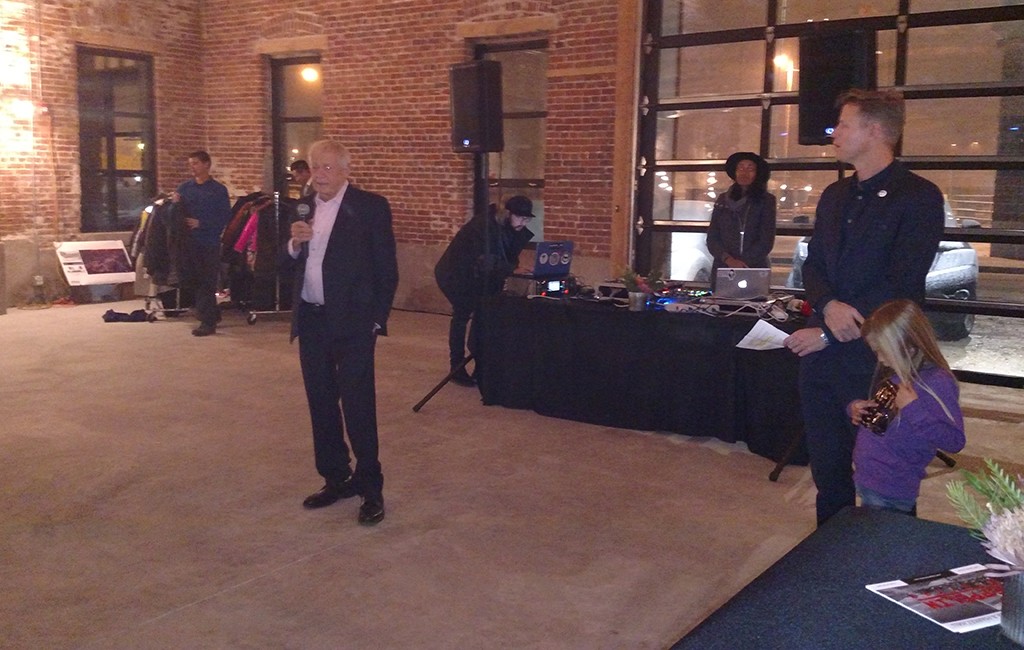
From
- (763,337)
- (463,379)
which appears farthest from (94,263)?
(763,337)

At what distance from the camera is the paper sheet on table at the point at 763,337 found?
506 centimetres

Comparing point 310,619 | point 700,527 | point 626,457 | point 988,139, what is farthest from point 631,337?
point 988,139

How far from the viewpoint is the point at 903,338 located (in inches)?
107

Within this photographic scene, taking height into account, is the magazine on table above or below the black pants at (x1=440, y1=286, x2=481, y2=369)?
above

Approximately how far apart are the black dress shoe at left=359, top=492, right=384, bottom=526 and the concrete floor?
0.08 metres

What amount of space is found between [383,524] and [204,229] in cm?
592

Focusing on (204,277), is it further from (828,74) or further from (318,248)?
(828,74)

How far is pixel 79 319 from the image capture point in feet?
33.8

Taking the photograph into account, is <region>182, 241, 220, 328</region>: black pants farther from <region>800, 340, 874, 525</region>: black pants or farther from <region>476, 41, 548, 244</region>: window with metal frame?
<region>800, 340, 874, 525</region>: black pants

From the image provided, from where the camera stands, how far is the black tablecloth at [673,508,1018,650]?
1.49 m

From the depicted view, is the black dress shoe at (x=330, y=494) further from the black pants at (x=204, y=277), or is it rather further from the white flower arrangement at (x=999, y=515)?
the black pants at (x=204, y=277)

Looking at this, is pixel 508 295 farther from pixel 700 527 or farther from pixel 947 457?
pixel 947 457

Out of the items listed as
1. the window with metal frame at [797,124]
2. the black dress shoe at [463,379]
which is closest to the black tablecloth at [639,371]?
the black dress shoe at [463,379]

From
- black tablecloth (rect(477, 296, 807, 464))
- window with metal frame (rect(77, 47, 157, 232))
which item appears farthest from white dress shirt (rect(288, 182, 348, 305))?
window with metal frame (rect(77, 47, 157, 232))
